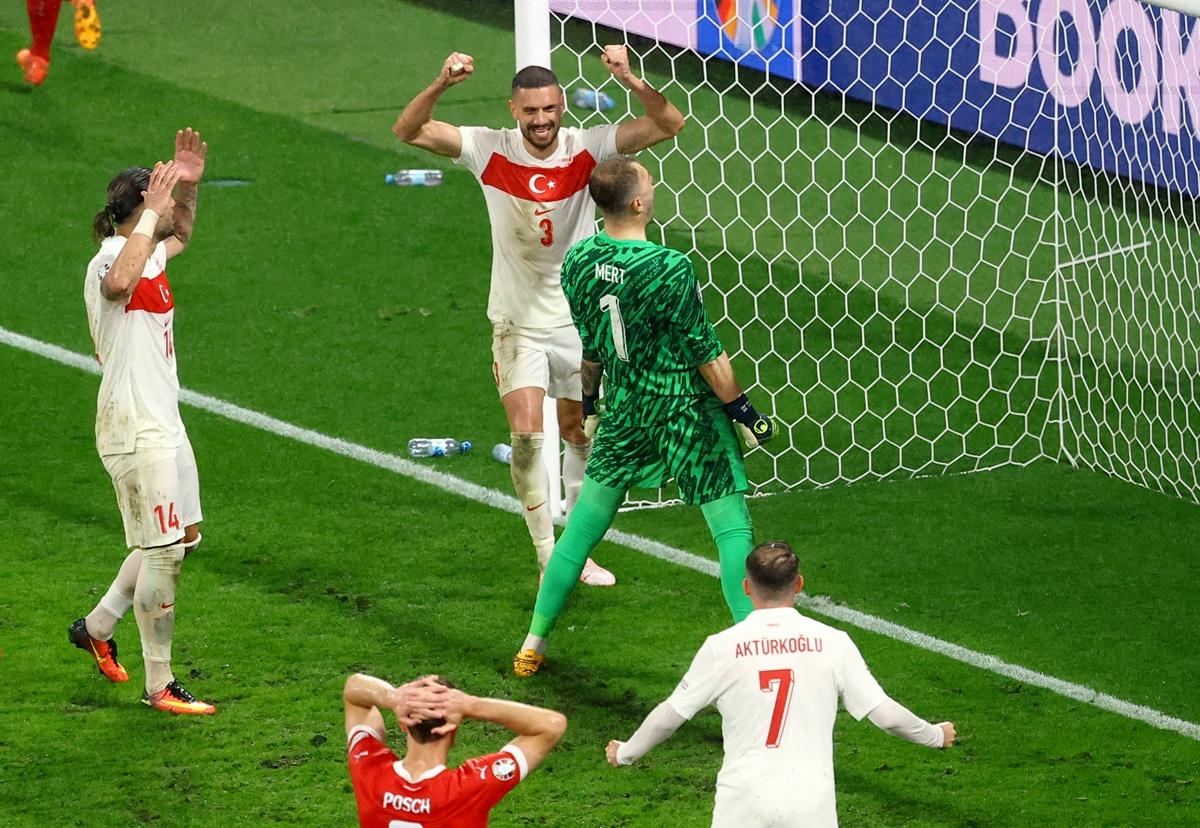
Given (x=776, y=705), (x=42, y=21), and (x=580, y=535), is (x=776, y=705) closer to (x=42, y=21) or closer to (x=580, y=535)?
(x=580, y=535)

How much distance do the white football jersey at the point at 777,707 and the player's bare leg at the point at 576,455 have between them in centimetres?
309

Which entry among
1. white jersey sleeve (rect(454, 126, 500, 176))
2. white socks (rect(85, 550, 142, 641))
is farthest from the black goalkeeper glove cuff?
white socks (rect(85, 550, 142, 641))

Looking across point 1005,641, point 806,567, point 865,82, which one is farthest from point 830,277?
point 1005,641

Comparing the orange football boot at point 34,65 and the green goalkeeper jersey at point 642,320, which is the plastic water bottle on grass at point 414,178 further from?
the green goalkeeper jersey at point 642,320

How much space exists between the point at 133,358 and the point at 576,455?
2.30m

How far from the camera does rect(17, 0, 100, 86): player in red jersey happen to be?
12.6 metres

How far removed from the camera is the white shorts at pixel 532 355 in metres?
7.59

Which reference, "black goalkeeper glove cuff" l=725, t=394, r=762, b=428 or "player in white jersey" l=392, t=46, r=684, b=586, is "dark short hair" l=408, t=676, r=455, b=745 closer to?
"black goalkeeper glove cuff" l=725, t=394, r=762, b=428

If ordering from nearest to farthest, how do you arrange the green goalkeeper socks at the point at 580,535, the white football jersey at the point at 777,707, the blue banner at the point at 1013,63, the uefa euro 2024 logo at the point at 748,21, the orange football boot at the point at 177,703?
the white football jersey at the point at 777,707 < the orange football boot at the point at 177,703 < the green goalkeeper socks at the point at 580,535 < the blue banner at the point at 1013,63 < the uefa euro 2024 logo at the point at 748,21

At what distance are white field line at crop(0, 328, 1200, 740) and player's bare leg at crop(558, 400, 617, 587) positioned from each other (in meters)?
0.35

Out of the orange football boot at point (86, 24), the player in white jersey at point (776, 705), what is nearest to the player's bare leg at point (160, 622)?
the player in white jersey at point (776, 705)

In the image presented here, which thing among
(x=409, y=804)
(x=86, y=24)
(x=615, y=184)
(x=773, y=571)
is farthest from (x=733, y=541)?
(x=86, y=24)

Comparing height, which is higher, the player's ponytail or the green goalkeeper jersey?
the player's ponytail

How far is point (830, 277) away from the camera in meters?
11.7
